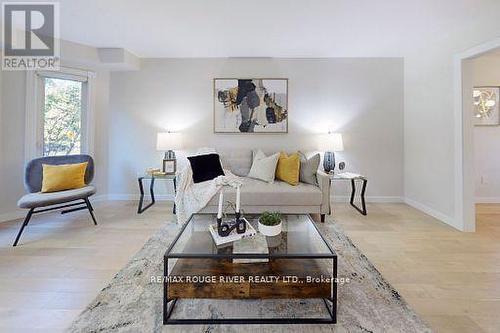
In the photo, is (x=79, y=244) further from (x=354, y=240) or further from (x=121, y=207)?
(x=354, y=240)

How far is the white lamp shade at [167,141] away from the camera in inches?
160

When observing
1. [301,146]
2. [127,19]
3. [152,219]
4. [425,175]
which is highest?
[127,19]

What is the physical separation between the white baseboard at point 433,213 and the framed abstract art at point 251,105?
2.30m

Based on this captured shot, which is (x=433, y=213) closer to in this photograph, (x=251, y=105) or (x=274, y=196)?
(x=274, y=196)

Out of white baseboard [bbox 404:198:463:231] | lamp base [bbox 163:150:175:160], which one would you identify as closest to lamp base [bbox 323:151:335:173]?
white baseboard [bbox 404:198:463:231]

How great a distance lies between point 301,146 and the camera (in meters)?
4.40

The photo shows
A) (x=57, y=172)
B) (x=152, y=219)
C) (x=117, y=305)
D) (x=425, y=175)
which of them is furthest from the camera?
(x=425, y=175)

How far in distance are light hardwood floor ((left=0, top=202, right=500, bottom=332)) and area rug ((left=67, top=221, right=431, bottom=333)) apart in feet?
0.38

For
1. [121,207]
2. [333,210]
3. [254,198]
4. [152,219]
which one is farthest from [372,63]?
[121,207]

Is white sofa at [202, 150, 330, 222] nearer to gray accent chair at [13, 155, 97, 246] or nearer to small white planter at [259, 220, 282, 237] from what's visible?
small white planter at [259, 220, 282, 237]

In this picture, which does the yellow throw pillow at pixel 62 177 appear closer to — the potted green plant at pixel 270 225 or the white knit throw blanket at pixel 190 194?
the white knit throw blanket at pixel 190 194

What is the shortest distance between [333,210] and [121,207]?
10.7ft

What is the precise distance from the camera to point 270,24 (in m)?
3.08

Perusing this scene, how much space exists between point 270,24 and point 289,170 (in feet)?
5.96
